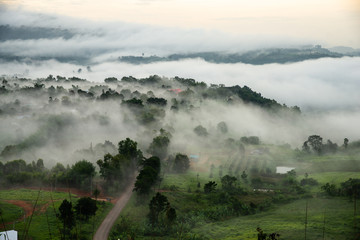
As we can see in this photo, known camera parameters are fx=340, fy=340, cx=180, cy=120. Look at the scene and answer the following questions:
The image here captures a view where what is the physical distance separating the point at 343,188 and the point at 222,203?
24.9 m

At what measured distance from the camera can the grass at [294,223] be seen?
5138 centimetres

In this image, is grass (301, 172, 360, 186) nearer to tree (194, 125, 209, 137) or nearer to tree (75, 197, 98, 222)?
tree (194, 125, 209, 137)

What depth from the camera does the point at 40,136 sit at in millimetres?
102688

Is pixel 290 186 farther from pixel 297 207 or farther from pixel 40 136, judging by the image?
pixel 40 136

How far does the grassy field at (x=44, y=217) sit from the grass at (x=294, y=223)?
1706 centimetres

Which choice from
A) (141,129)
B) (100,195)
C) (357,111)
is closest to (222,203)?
(100,195)

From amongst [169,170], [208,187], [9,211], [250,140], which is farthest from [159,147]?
[9,211]

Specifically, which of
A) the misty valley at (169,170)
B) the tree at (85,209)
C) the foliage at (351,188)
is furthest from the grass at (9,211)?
the foliage at (351,188)

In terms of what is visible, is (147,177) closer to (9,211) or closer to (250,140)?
(9,211)

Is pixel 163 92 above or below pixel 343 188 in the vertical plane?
above

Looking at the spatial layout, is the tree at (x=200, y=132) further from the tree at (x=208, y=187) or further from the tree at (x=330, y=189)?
the tree at (x=330, y=189)

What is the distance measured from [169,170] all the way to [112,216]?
Answer: 29556mm

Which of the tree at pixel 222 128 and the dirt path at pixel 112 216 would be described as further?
the tree at pixel 222 128

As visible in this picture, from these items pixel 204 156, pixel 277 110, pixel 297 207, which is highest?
pixel 277 110
